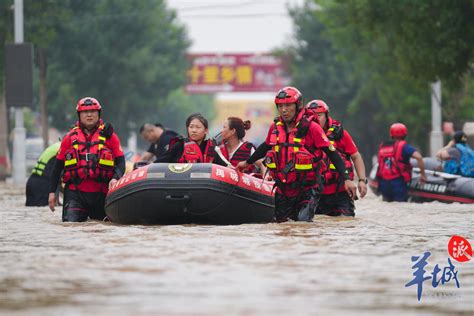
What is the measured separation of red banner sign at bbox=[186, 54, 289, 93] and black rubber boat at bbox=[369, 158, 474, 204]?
50551 mm

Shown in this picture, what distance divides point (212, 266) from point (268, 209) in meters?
5.22

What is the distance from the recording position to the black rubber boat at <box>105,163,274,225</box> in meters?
13.3

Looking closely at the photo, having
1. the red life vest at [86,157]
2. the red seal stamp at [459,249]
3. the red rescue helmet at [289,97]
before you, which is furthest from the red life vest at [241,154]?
the red seal stamp at [459,249]

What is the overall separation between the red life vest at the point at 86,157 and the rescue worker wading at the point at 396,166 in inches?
297

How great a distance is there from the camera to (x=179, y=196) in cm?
1332

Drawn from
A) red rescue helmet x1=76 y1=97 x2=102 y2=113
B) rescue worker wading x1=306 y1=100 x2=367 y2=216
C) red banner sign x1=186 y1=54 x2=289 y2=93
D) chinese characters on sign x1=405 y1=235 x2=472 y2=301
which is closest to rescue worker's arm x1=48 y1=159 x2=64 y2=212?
red rescue helmet x1=76 y1=97 x2=102 y2=113

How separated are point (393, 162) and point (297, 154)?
298 inches

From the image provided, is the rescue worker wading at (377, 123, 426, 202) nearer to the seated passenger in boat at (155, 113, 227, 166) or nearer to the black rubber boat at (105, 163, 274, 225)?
the seated passenger in boat at (155, 113, 227, 166)

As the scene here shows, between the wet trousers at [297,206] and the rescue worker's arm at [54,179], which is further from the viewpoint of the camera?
the rescue worker's arm at [54,179]

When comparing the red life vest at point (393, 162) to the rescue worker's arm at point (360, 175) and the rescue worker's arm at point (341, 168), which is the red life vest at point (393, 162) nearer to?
the rescue worker's arm at point (360, 175)

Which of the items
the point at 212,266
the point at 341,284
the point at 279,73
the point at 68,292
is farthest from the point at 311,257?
the point at 279,73

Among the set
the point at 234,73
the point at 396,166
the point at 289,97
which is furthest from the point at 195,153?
the point at 234,73

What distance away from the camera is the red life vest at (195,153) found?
14.1 meters

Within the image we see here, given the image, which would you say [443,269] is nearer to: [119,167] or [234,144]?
[119,167]
